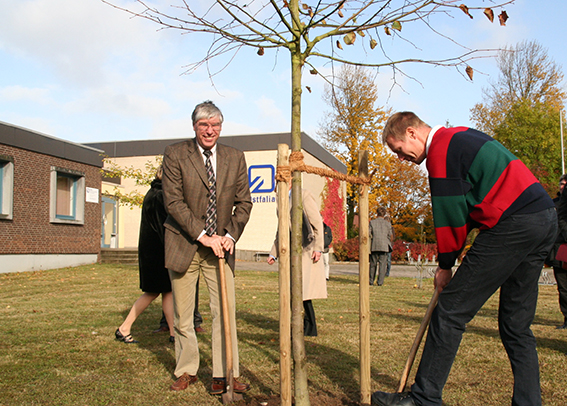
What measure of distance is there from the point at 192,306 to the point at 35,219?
15454 millimetres

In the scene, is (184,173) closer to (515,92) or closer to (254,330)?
(254,330)

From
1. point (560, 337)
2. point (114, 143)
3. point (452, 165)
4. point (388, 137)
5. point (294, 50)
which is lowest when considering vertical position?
point (560, 337)

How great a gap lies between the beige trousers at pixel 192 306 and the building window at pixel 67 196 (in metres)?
15.9

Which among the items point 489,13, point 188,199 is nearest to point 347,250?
point 188,199

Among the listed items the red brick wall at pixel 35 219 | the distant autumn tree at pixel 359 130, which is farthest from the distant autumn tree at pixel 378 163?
the red brick wall at pixel 35 219

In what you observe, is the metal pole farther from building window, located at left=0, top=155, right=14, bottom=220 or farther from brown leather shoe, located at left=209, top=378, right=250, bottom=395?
building window, located at left=0, top=155, right=14, bottom=220

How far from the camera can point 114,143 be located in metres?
28.3

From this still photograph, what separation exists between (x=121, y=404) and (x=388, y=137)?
2649mm

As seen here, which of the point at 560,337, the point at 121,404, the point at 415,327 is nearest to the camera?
the point at 121,404

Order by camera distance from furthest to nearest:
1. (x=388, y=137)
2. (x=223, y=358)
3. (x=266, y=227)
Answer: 1. (x=266, y=227)
2. (x=223, y=358)
3. (x=388, y=137)

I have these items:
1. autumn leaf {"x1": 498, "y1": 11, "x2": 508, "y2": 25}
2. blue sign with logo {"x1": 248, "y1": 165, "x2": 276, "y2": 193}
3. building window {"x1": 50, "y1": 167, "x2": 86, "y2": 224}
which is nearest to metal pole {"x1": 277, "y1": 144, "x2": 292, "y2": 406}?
autumn leaf {"x1": 498, "y1": 11, "x2": 508, "y2": 25}

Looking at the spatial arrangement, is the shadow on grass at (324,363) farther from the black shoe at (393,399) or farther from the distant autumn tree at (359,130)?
the distant autumn tree at (359,130)

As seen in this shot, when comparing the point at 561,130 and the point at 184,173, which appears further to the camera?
the point at 561,130

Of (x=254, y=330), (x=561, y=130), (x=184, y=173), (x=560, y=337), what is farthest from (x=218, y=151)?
(x=561, y=130)
